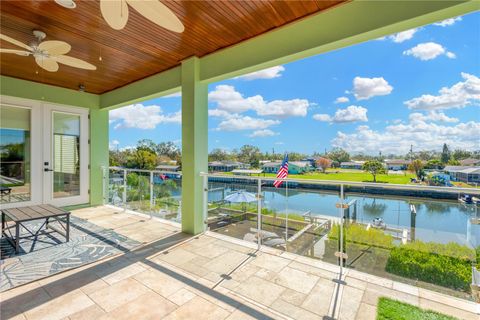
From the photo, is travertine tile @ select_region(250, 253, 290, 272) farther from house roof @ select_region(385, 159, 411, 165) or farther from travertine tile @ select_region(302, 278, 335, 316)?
house roof @ select_region(385, 159, 411, 165)

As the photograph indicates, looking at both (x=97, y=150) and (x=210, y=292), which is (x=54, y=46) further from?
(x=97, y=150)

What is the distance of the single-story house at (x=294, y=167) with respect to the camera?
10.9 meters

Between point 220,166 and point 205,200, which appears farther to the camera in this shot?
point 220,166

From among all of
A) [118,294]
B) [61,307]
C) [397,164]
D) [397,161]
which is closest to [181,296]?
[118,294]

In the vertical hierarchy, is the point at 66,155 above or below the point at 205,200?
above

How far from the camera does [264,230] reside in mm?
3201

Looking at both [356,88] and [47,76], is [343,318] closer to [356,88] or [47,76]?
[47,76]

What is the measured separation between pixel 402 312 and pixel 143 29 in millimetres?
3868

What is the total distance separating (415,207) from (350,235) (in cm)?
71

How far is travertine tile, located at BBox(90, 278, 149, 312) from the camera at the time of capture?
1.95 meters

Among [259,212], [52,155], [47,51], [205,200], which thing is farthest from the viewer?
[52,155]

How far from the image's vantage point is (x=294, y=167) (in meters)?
12.4

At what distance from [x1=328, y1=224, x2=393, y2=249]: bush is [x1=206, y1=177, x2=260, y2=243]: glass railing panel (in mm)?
1035

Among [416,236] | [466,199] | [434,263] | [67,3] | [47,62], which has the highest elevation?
[67,3]
